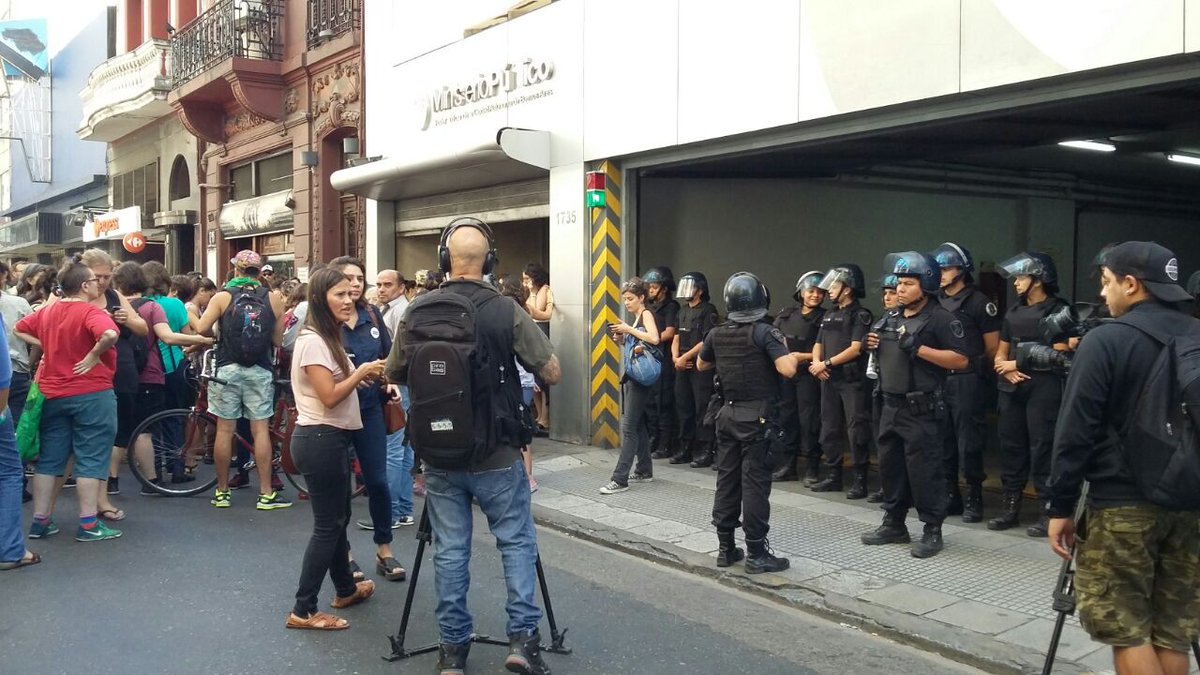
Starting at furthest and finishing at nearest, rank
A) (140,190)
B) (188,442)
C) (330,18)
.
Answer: (140,190), (330,18), (188,442)

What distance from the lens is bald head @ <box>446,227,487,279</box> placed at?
4457mm

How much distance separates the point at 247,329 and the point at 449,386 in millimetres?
4481

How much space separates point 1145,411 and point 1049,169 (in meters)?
12.9

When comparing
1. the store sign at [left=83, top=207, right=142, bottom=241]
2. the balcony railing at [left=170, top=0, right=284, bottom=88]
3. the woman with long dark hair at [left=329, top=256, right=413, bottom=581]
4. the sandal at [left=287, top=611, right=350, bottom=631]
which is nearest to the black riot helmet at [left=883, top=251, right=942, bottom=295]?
the woman with long dark hair at [left=329, top=256, right=413, bottom=581]

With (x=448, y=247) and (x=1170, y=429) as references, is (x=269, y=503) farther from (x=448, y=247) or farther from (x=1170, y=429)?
(x=1170, y=429)

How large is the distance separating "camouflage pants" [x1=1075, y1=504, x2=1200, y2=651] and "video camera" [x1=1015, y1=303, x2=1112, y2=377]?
10.1 ft

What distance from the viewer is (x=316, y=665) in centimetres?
470

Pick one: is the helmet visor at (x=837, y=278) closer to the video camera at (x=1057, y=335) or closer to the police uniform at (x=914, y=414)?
the police uniform at (x=914, y=414)

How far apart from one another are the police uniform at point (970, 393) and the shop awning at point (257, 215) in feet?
44.8

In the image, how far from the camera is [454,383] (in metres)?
4.23

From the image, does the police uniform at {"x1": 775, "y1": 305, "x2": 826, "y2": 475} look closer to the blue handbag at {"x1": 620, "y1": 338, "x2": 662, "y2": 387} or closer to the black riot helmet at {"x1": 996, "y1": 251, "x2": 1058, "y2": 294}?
the blue handbag at {"x1": 620, "y1": 338, "x2": 662, "y2": 387}

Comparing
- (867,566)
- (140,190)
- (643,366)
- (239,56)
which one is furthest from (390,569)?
(140,190)

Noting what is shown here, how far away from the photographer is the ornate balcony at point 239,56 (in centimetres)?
1808

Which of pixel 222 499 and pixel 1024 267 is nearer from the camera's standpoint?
pixel 1024 267
